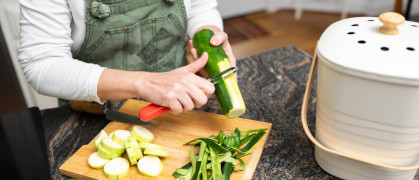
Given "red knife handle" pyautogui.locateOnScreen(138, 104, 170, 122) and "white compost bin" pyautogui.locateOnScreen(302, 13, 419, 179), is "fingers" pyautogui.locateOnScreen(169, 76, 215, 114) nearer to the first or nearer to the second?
"red knife handle" pyautogui.locateOnScreen(138, 104, 170, 122)

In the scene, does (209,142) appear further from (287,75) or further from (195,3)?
(195,3)

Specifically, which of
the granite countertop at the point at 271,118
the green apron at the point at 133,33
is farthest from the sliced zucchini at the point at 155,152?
the green apron at the point at 133,33

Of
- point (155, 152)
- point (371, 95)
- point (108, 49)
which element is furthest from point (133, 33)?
point (371, 95)

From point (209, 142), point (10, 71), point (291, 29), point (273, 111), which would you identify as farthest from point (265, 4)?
point (209, 142)

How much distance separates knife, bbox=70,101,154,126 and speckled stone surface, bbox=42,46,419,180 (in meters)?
0.02

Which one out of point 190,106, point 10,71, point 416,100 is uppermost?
point 416,100

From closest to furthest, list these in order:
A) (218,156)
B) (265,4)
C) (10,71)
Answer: (218,156), (10,71), (265,4)

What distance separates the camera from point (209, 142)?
0.83m

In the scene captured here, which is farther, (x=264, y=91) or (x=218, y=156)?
(x=264, y=91)

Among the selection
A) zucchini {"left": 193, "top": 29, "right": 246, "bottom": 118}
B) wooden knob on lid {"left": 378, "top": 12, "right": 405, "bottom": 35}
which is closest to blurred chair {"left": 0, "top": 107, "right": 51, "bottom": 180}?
zucchini {"left": 193, "top": 29, "right": 246, "bottom": 118}

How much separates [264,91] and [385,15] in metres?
0.55

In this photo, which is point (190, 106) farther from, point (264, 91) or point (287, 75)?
point (287, 75)

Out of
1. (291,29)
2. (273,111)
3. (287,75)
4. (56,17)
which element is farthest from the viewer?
(291,29)

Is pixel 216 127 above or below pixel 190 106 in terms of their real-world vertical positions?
below
